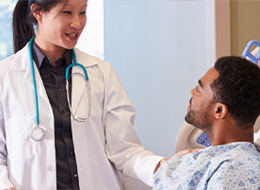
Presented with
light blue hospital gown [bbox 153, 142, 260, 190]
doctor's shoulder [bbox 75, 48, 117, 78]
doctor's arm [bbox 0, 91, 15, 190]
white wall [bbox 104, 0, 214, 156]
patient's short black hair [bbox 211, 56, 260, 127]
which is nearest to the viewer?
light blue hospital gown [bbox 153, 142, 260, 190]

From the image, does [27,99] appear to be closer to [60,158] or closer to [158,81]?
[60,158]

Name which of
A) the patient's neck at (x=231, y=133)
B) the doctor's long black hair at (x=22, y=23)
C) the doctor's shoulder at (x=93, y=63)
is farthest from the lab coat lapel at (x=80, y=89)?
the patient's neck at (x=231, y=133)

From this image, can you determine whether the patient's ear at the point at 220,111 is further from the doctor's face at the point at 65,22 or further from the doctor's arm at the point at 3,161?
the doctor's arm at the point at 3,161

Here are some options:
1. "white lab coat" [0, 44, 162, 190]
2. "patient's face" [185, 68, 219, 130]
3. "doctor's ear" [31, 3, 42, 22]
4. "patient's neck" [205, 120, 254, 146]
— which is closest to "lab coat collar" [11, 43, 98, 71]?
"white lab coat" [0, 44, 162, 190]

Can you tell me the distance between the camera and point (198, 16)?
10.3ft

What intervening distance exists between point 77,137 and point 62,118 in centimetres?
9

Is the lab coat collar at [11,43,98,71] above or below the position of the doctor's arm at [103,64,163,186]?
above

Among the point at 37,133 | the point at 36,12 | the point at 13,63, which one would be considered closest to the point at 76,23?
the point at 36,12

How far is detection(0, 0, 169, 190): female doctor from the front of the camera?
1589 mm

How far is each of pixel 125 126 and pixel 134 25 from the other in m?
1.81

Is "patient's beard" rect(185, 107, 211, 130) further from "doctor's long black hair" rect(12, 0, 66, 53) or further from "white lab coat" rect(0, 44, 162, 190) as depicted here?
"doctor's long black hair" rect(12, 0, 66, 53)

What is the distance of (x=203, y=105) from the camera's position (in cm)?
139

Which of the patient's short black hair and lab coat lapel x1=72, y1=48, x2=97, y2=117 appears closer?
the patient's short black hair

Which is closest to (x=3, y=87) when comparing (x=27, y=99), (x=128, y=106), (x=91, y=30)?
(x=27, y=99)
